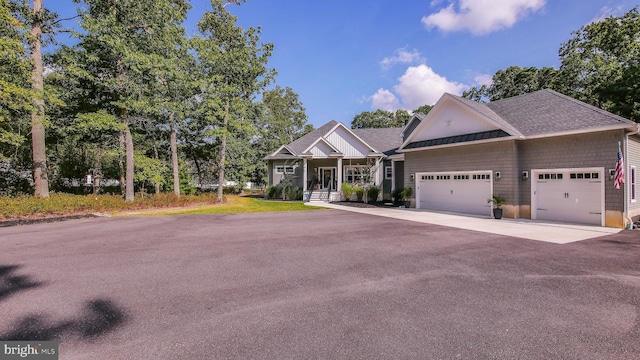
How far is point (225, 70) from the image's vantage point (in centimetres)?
2236

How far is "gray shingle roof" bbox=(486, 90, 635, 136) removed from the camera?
35.9 feet

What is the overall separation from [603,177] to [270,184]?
72.9ft

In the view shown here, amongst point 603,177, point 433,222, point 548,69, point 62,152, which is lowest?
point 433,222

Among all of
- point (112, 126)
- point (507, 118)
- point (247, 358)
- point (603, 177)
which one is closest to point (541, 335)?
point (247, 358)

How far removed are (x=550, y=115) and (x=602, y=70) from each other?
16.7 m

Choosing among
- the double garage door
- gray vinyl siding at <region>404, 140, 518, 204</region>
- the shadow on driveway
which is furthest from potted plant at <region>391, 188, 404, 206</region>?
the shadow on driveway

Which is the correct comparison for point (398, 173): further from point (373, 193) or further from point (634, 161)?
point (634, 161)

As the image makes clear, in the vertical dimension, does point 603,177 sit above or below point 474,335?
above

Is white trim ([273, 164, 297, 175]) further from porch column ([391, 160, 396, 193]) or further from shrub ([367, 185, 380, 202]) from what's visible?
porch column ([391, 160, 396, 193])

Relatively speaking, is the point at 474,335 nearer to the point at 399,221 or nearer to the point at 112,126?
the point at 399,221

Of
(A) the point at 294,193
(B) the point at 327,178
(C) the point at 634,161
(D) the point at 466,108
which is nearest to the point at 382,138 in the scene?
(B) the point at 327,178

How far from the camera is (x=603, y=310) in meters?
3.93

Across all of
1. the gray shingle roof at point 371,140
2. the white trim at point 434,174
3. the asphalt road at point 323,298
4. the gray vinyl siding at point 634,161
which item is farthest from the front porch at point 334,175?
the asphalt road at point 323,298

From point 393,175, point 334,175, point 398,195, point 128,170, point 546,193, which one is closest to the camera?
point 546,193
